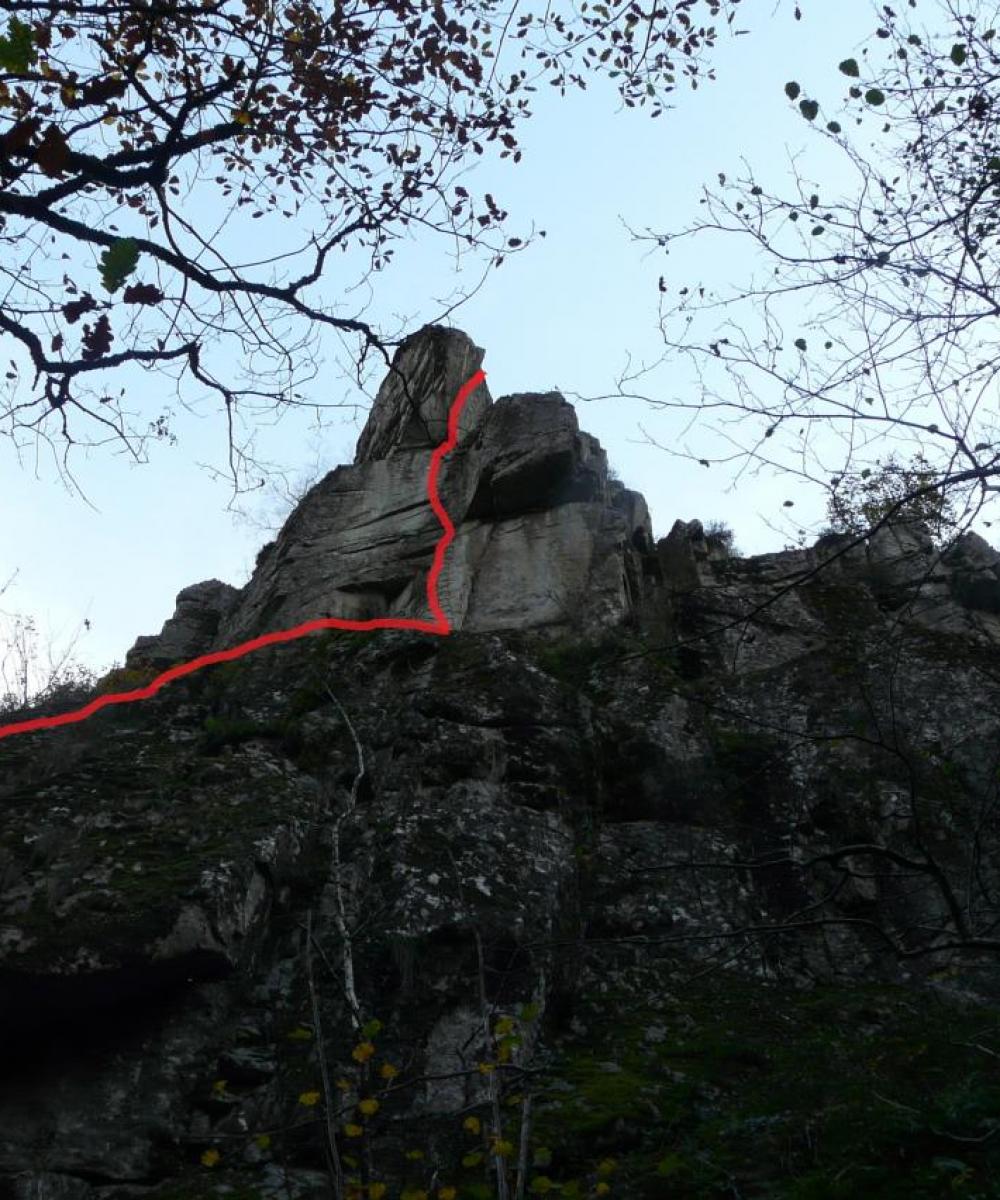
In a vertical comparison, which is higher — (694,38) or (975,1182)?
(694,38)

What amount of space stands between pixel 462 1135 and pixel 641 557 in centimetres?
1321

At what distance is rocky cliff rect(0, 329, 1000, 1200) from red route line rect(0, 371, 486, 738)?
0.47m

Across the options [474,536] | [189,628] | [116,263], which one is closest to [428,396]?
[474,536]

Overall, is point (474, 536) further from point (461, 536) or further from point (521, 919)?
point (521, 919)

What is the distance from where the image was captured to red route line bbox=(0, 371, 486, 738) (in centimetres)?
1341

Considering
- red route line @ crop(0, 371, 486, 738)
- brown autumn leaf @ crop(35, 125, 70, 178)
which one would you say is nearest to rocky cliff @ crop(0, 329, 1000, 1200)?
red route line @ crop(0, 371, 486, 738)

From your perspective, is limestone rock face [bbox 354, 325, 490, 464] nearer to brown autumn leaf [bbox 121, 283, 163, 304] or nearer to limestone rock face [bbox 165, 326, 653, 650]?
limestone rock face [bbox 165, 326, 653, 650]

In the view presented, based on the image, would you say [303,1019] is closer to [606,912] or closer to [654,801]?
[606,912]

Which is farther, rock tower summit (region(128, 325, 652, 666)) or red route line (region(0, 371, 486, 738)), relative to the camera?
rock tower summit (region(128, 325, 652, 666))

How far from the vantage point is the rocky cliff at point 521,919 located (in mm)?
6770

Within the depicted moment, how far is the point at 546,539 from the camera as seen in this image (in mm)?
19188

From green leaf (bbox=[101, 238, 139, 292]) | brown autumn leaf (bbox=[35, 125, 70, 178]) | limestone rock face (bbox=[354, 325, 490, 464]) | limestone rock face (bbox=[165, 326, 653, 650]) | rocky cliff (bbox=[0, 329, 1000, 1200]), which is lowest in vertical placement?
rocky cliff (bbox=[0, 329, 1000, 1200])

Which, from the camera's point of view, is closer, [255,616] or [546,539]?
[546,539]

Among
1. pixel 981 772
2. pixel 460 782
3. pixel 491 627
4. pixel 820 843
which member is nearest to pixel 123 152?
pixel 460 782
